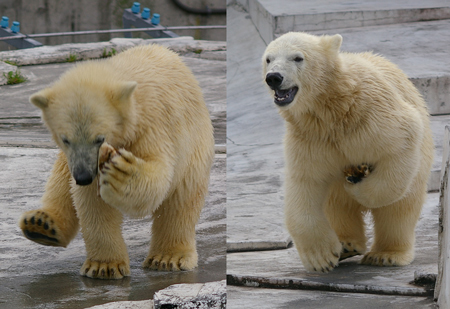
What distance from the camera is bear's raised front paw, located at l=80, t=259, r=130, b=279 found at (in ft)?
7.01

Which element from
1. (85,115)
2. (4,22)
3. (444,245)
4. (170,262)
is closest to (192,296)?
(170,262)

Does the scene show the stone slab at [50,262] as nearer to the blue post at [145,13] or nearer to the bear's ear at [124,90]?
the bear's ear at [124,90]

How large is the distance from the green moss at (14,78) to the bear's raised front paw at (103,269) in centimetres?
67

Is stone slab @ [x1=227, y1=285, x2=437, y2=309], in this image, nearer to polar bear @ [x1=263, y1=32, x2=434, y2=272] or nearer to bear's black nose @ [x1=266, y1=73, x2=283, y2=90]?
polar bear @ [x1=263, y1=32, x2=434, y2=272]

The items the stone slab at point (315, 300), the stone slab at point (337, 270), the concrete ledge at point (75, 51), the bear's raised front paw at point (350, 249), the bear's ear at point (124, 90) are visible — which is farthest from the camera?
the bear's raised front paw at point (350, 249)

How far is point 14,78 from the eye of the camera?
234cm

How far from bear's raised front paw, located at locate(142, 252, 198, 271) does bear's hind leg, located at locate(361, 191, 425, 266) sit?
79 centimetres

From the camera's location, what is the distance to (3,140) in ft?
7.49

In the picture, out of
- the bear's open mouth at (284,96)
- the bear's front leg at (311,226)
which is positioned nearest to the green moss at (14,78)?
the bear's open mouth at (284,96)

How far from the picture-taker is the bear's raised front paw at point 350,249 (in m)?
2.71

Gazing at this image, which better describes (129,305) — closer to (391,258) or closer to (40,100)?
(40,100)

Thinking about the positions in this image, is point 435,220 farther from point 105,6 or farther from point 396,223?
point 105,6

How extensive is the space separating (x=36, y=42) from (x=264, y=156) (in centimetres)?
205

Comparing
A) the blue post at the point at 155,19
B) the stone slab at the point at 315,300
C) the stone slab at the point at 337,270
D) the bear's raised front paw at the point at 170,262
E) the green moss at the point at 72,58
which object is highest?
the blue post at the point at 155,19
